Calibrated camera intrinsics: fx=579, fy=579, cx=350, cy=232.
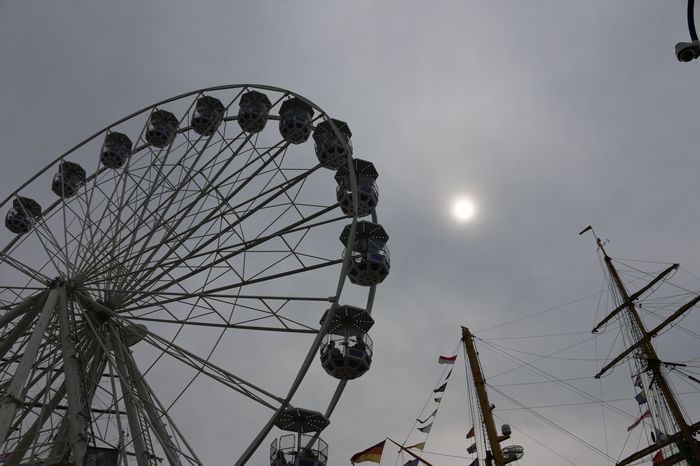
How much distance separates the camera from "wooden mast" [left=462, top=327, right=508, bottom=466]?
30234 mm

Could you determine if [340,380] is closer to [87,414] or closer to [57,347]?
[87,414]

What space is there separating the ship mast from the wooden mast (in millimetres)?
13122

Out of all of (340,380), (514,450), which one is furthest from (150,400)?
(514,450)

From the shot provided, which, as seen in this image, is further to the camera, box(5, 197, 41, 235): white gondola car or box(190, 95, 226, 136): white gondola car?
box(5, 197, 41, 235): white gondola car

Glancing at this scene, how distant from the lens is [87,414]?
15930 millimetres

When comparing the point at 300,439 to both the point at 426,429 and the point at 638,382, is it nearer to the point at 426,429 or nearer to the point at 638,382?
the point at 426,429

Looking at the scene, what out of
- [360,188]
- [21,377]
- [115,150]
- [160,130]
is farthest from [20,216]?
[360,188]

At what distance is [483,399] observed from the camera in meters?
32.2

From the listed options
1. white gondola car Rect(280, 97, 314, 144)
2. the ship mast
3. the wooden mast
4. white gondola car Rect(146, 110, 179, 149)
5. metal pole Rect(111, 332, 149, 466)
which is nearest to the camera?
metal pole Rect(111, 332, 149, 466)

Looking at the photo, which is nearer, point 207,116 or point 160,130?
point 207,116

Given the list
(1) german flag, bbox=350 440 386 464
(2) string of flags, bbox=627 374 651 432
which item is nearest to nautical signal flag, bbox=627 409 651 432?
(2) string of flags, bbox=627 374 651 432

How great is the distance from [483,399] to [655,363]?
18.3 metres

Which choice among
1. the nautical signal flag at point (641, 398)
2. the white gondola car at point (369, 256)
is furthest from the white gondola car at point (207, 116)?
the nautical signal flag at point (641, 398)

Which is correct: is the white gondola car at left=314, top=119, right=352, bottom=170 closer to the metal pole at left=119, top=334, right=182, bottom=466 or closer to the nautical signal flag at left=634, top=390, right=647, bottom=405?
the metal pole at left=119, top=334, right=182, bottom=466
